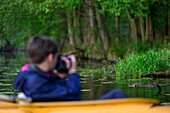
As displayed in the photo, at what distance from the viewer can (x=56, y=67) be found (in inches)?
147

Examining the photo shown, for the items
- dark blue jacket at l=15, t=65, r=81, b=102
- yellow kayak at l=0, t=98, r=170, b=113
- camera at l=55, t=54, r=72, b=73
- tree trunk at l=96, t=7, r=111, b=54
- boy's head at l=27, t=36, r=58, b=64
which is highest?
tree trunk at l=96, t=7, r=111, b=54

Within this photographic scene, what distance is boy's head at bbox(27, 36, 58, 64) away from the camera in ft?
11.6

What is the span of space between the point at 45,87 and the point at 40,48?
A: 1.32 ft

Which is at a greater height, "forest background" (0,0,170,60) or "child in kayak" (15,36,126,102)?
"forest background" (0,0,170,60)

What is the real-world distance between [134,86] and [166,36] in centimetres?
1061

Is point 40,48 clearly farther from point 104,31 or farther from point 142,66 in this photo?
point 104,31

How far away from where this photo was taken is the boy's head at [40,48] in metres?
3.53

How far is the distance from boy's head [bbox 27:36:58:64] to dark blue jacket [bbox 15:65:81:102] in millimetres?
146

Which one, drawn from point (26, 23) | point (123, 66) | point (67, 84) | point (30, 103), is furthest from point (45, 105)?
point (26, 23)

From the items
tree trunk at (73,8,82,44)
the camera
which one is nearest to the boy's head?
the camera

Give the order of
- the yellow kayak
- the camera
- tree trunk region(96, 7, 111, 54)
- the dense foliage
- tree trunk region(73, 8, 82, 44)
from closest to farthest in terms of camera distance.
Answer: the yellow kayak, the camera, the dense foliage, tree trunk region(96, 7, 111, 54), tree trunk region(73, 8, 82, 44)

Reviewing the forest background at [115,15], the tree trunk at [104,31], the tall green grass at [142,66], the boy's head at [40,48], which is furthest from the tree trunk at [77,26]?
the boy's head at [40,48]

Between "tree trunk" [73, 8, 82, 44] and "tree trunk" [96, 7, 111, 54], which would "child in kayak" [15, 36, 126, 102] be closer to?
"tree trunk" [96, 7, 111, 54]

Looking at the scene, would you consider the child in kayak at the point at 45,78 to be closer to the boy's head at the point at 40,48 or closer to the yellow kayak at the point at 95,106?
the boy's head at the point at 40,48
